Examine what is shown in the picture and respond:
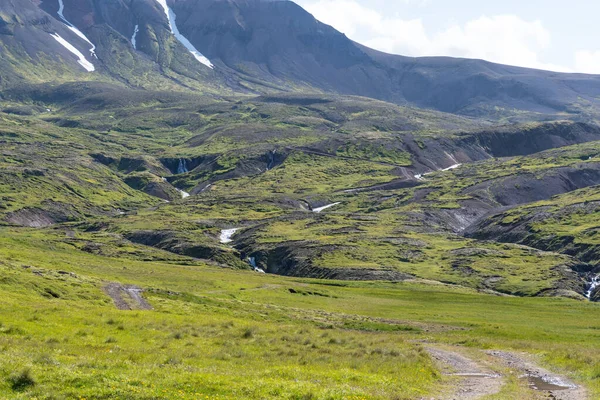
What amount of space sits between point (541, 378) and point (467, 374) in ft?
14.0

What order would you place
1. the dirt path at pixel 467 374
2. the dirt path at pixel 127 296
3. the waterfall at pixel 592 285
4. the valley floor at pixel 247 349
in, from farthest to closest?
the waterfall at pixel 592 285 → the dirt path at pixel 127 296 → the dirt path at pixel 467 374 → the valley floor at pixel 247 349

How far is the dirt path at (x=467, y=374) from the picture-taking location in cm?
3188

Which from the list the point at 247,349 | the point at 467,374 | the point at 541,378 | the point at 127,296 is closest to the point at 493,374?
the point at 467,374

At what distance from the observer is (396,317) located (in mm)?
93062

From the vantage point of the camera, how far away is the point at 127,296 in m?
77.4

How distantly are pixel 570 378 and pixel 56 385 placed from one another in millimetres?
28471

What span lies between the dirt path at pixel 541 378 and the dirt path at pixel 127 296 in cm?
3754

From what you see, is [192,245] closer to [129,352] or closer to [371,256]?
[371,256]

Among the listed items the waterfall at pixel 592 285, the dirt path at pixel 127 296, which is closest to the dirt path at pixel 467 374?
the dirt path at pixel 127 296

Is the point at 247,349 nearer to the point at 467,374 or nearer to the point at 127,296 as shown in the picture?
the point at 467,374

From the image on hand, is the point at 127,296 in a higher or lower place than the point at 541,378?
lower

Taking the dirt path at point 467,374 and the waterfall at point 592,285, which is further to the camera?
the waterfall at point 592,285

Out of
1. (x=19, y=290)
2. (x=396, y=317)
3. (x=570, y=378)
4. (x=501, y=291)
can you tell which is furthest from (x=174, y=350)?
(x=501, y=291)

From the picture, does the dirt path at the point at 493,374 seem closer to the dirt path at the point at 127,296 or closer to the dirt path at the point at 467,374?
the dirt path at the point at 467,374
